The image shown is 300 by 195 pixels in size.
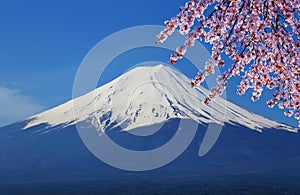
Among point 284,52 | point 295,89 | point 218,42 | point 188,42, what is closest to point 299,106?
point 295,89

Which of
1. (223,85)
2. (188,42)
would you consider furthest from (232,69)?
(188,42)

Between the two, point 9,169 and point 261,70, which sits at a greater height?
point 9,169

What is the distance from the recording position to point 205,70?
7879 mm

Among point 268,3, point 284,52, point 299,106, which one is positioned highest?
point 268,3

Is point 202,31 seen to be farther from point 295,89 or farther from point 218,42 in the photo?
point 295,89

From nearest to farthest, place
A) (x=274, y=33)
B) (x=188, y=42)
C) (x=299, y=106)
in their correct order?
(x=188, y=42) → (x=274, y=33) → (x=299, y=106)

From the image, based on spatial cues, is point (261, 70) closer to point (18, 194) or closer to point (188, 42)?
point (188, 42)

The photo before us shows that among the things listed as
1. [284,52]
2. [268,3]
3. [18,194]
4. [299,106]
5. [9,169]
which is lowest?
[299,106]

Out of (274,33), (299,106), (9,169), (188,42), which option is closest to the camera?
(188,42)

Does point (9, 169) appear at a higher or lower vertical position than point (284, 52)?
higher

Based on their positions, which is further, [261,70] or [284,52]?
[261,70]

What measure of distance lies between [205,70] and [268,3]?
150 cm

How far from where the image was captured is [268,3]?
25.6ft

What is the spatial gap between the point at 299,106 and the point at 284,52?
152 centimetres
